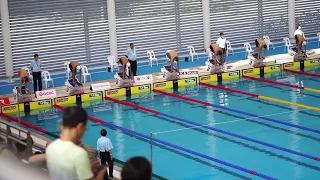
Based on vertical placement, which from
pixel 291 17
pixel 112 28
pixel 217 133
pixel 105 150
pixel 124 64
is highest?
pixel 291 17

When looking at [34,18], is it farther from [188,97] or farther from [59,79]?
→ [188,97]

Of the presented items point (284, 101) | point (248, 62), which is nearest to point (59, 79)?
point (248, 62)

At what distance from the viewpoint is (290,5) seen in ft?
95.2

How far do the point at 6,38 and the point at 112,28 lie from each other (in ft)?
13.0

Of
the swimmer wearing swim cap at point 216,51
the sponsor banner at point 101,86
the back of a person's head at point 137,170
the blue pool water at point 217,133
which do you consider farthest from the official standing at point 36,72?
the back of a person's head at point 137,170

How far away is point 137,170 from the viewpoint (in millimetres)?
3471

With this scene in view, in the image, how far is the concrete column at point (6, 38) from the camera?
22.5 m

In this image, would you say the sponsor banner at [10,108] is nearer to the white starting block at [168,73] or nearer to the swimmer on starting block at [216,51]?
the white starting block at [168,73]

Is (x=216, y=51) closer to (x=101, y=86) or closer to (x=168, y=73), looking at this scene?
(x=168, y=73)

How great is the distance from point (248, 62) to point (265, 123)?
7907 mm

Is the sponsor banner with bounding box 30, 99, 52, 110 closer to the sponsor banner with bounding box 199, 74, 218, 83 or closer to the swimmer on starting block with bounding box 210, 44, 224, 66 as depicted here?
the sponsor banner with bounding box 199, 74, 218, 83

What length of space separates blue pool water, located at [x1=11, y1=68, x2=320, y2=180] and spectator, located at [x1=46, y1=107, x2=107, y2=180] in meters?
8.62

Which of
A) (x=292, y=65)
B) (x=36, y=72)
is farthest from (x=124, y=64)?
(x=292, y=65)

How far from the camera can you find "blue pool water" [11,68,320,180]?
13062 mm
